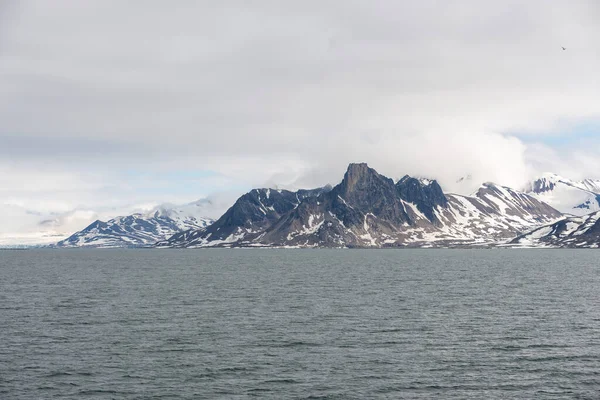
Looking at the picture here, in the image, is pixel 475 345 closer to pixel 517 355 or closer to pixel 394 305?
pixel 517 355

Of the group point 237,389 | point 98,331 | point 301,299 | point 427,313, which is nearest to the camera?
point 237,389

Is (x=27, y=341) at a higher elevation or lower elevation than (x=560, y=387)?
higher

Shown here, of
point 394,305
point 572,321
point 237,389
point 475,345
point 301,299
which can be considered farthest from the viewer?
point 301,299

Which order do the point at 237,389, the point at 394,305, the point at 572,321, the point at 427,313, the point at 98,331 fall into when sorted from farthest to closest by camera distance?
the point at 394,305 → the point at 427,313 → the point at 572,321 → the point at 98,331 → the point at 237,389

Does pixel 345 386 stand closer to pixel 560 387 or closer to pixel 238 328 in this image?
pixel 560 387

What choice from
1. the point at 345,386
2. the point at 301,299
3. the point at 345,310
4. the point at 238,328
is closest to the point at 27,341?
the point at 238,328

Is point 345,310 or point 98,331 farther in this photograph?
point 345,310

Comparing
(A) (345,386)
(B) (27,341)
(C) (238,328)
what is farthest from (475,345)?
(B) (27,341)

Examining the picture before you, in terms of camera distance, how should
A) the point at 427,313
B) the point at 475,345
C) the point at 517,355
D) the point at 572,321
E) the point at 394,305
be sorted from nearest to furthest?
1. the point at 517,355
2. the point at 475,345
3. the point at 572,321
4. the point at 427,313
5. the point at 394,305

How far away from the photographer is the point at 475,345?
78000 mm

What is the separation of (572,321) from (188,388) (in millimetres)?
66808

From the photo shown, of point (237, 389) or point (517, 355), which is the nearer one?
point (237, 389)

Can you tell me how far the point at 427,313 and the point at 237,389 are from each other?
55.6 metres

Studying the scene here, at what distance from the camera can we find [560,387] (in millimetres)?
58875
